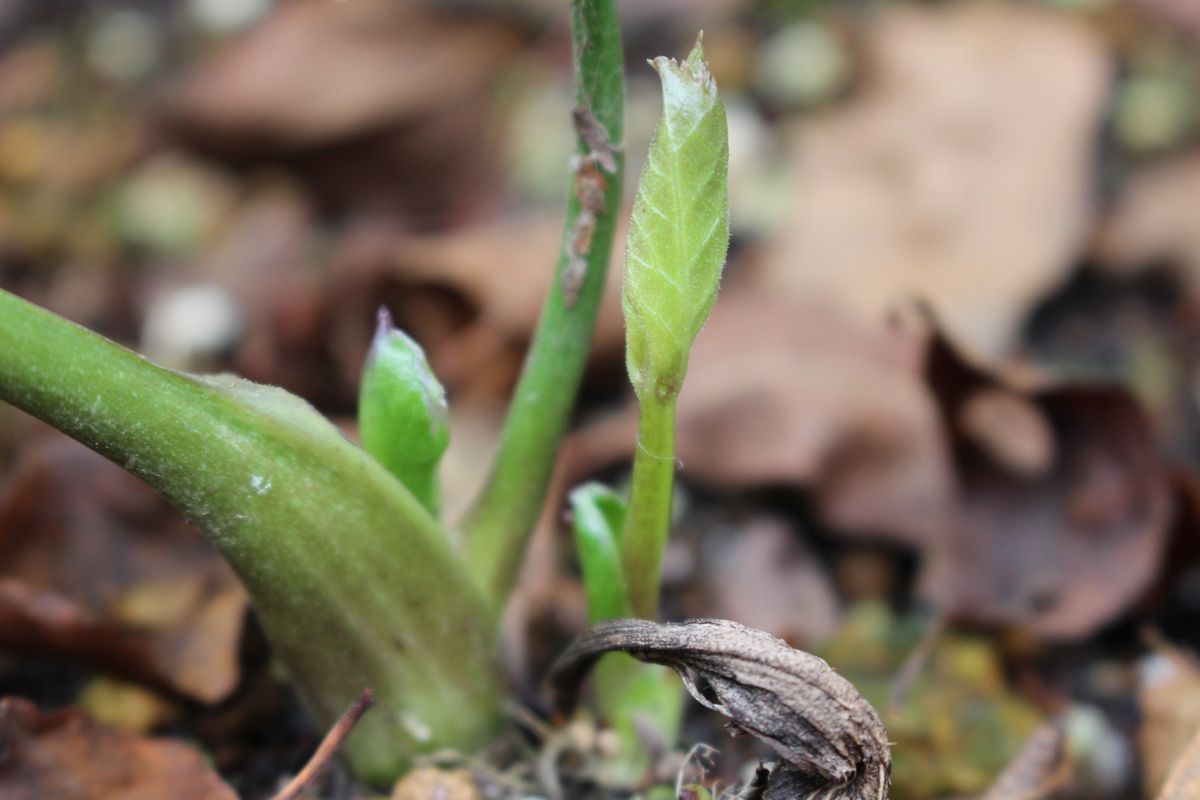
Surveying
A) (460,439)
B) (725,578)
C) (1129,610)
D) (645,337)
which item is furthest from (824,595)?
(645,337)

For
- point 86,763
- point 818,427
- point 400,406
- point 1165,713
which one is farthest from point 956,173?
point 86,763

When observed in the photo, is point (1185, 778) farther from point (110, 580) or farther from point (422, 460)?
point (110, 580)

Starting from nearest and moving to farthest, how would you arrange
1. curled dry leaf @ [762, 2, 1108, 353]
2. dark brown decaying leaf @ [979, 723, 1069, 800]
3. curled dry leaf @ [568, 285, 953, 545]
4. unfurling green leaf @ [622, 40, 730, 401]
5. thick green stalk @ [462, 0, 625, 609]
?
unfurling green leaf @ [622, 40, 730, 401] < thick green stalk @ [462, 0, 625, 609] < dark brown decaying leaf @ [979, 723, 1069, 800] < curled dry leaf @ [568, 285, 953, 545] < curled dry leaf @ [762, 2, 1108, 353]

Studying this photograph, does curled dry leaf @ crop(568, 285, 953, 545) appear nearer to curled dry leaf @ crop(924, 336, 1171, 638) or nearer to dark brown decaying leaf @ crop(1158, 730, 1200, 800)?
curled dry leaf @ crop(924, 336, 1171, 638)

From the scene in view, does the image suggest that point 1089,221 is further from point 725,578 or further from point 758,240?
point 725,578

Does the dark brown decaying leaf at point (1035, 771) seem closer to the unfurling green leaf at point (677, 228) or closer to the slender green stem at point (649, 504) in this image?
the slender green stem at point (649, 504)

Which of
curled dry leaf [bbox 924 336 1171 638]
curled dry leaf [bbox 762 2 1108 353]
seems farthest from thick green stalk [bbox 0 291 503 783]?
curled dry leaf [bbox 762 2 1108 353]
